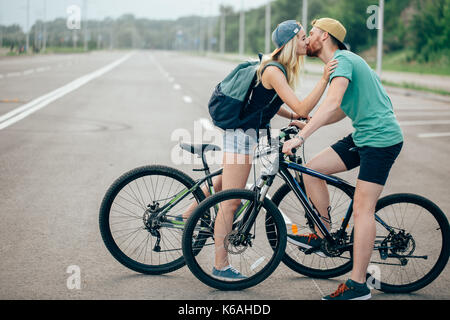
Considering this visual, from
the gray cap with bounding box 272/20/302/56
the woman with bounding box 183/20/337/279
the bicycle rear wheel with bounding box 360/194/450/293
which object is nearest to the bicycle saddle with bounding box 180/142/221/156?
the woman with bounding box 183/20/337/279

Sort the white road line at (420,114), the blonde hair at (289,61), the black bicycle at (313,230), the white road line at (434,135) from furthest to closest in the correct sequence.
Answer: the white road line at (420,114) → the white road line at (434,135) → the black bicycle at (313,230) → the blonde hair at (289,61)

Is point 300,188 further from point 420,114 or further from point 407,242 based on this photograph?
point 420,114

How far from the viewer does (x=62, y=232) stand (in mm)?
5379

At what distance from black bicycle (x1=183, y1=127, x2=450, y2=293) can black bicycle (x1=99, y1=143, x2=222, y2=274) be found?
28cm

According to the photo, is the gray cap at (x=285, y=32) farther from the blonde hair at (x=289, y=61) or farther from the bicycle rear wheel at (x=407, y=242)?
the bicycle rear wheel at (x=407, y=242)

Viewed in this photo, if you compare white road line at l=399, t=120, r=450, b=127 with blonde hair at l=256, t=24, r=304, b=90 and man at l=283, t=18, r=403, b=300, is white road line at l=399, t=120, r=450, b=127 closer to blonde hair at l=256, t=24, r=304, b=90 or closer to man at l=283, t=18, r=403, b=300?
man at l=283, t=18, r=403, b=300

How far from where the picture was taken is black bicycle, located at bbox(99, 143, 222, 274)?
428 centimetres

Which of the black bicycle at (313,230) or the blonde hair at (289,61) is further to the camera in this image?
the black bicycle at (313,230)

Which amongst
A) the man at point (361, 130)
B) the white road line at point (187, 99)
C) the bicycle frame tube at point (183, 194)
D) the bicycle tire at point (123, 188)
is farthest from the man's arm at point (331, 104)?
the white road line at point (187, 99)

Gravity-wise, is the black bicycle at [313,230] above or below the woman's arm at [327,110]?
below

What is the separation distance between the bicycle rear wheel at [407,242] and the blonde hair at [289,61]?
1.07 meters

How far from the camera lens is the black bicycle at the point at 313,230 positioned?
410cm

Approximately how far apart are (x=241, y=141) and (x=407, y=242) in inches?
54.7
